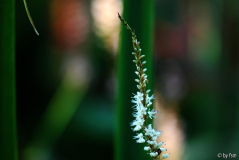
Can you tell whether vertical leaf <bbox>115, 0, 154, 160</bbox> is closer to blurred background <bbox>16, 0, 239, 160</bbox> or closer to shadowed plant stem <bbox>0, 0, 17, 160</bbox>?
shadowed plant stem <bbox>0, 0, 17, 160</bbox>

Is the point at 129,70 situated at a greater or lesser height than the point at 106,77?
lesser

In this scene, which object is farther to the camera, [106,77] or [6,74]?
[106,77]

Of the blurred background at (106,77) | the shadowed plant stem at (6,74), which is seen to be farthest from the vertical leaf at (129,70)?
the blurred background at (106,77)

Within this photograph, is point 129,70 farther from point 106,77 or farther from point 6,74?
point 106,77

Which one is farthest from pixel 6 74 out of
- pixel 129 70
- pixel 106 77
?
pixel 106 77

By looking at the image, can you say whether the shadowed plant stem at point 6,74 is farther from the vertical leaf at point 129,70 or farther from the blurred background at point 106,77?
the blurred background at point 106,77
